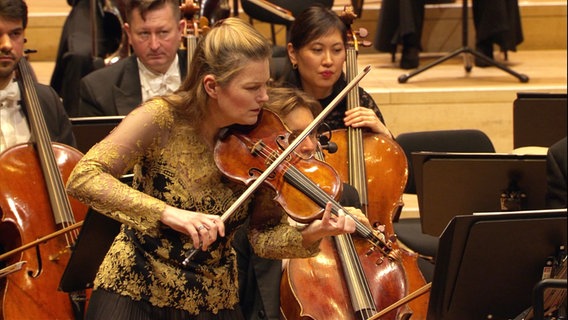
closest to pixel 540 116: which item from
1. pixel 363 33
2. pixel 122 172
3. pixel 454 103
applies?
pixel 363 33

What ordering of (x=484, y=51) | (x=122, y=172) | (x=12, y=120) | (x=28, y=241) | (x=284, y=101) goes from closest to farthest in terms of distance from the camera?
(x=122, y=172) < (x=284, y=101) < (x=28, y=241) < (x=12, y=120) < (x=484, y=51)

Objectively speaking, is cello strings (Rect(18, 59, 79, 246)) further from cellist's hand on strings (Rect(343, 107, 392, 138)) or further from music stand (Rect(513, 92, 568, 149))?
music stand (Rect(513, 92, 568, 149))

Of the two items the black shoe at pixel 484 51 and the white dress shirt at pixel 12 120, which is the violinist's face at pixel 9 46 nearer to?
the white dress shirt at pixel 12 120

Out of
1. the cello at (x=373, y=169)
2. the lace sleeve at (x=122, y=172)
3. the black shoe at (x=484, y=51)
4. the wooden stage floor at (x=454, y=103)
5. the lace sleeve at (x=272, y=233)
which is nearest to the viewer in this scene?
the lace sleeve at (x=122, y=172)

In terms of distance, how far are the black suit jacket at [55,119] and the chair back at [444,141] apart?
4.22ft

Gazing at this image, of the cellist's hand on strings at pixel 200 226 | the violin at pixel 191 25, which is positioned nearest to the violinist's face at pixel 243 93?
the cellist's hand on strings at pixel 200 226

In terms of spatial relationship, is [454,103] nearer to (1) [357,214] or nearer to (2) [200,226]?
(1) [357,214]

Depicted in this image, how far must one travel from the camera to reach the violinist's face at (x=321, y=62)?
124 inches

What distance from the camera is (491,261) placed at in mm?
2148

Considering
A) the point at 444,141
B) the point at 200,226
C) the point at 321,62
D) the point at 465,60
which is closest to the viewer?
the point at 200,226

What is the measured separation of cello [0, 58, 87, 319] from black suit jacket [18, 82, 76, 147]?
0.20 meters

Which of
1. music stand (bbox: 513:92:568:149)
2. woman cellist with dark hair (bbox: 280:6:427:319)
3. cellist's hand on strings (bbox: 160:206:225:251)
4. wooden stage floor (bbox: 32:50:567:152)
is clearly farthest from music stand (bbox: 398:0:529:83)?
cellist's hand on strings (bbox: 160:206:225:251)

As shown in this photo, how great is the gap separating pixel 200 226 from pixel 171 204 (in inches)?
7.6

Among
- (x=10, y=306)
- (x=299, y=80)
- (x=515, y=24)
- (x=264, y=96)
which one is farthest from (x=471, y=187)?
(x=515, y=24)
